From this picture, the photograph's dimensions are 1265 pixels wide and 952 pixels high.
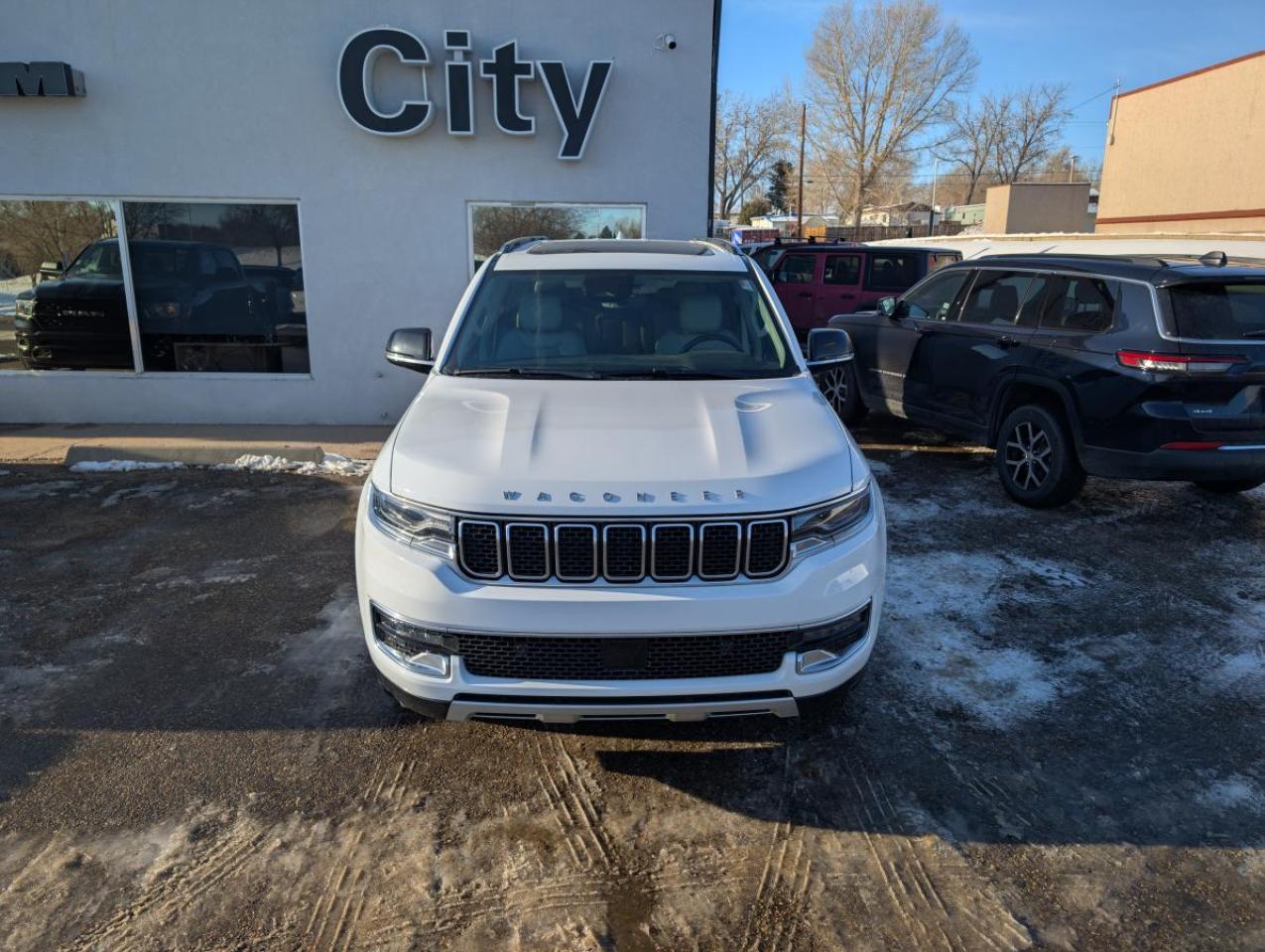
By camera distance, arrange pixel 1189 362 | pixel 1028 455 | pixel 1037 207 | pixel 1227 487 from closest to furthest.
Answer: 1. pixel 1189 362
2. pixel 1028 455
3. pixel 1227 487
4. pixel 1037 207

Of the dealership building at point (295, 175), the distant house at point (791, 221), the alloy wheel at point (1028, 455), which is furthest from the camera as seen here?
the distant house at point (791, 221)

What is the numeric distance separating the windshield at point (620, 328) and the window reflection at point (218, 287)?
16.5 feet

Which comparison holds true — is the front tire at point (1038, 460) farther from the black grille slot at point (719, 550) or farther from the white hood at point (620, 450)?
the black grille slot at point (719, 550)

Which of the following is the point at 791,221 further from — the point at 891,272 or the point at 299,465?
the point at 299,465

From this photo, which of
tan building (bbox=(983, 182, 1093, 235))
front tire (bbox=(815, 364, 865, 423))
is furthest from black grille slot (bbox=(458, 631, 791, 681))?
tan building (bbox=(983, 182, 1093, 235))

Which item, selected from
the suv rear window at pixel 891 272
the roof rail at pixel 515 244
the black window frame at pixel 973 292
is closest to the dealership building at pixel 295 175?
the black window frame at pixel 973 292

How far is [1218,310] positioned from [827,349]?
9.72 feet

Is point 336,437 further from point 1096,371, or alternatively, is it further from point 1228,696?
point 1228,696

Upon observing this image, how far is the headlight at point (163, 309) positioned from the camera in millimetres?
8852

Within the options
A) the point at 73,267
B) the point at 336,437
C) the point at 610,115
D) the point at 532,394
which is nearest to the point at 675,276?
the point at 532,394

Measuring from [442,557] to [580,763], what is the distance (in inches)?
42.3

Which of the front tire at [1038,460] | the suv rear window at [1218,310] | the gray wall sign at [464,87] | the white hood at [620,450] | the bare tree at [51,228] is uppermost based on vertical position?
the gray wall sign at [464,87]

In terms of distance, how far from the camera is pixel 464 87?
8070 millimetres

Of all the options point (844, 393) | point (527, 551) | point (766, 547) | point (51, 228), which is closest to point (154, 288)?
point (51, 228)
